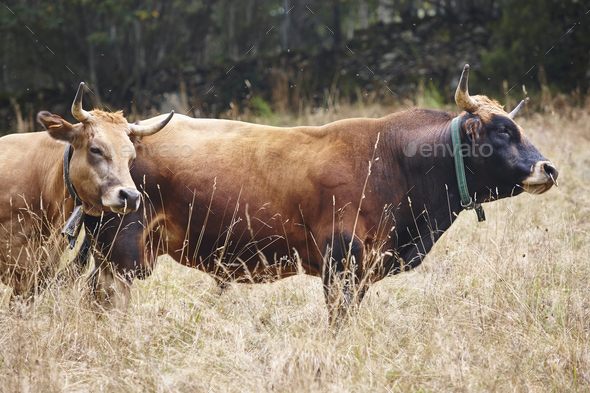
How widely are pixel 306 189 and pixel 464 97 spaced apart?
4.32 feet

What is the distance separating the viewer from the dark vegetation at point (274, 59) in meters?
10.6

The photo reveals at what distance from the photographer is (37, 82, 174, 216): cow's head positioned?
3477 millimetres

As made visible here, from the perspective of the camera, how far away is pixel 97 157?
359 cm

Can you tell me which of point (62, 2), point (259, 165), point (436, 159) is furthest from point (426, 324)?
point (62, 2)

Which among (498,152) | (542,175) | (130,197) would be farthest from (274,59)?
(130,197)

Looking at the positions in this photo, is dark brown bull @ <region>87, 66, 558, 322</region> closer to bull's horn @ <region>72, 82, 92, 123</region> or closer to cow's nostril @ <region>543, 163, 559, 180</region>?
cow's nostril @ <region>543, 163, 559, 180</region>

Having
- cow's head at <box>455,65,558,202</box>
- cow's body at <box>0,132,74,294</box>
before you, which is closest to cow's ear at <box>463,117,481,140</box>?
cow's head at <box>455,65,558,202</box>

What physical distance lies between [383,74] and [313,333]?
12.5 m

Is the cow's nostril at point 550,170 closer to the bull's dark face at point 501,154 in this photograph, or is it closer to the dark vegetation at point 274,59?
the bull's dark face at point 501,154

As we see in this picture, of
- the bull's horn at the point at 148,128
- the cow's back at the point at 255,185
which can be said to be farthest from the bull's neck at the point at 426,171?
the bull's horn at the point at 148,128

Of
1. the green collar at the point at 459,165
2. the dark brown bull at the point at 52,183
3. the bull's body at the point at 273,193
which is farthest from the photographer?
the green collar at the point at 459,165

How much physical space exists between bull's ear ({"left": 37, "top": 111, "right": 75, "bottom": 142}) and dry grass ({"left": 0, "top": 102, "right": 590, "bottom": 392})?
1053 mm

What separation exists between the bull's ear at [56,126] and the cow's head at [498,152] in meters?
2.73

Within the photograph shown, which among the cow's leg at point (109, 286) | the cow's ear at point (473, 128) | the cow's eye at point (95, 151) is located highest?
the cow's ear at point (473, 128)
